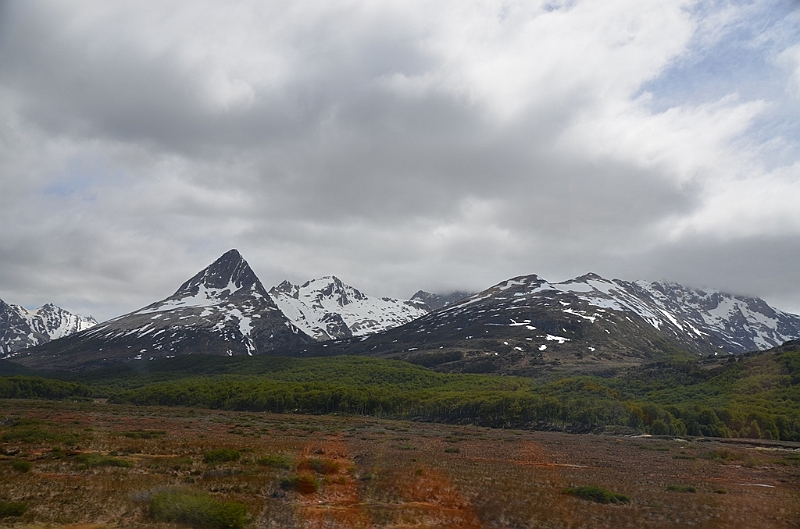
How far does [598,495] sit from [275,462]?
1969cm

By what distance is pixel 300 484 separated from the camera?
2919 cm

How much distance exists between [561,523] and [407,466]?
16.9m

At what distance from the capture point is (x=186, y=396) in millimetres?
158250

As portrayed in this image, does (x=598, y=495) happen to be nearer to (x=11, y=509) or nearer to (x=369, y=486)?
(x=369, y=486)

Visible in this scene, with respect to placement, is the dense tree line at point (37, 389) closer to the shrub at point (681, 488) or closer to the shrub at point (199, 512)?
the shrub at point (199, 512)

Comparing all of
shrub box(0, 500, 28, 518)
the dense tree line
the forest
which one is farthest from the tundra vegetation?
the dense tree line

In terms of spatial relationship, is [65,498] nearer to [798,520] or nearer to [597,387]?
[798,520]

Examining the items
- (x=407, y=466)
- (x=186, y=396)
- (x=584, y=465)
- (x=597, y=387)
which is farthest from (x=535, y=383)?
(x=407, y=466)

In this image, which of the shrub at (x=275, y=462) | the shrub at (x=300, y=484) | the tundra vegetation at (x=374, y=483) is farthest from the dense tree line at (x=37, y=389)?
the shrub at (x=300, y=484)

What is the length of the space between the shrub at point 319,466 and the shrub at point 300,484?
13.8 feet

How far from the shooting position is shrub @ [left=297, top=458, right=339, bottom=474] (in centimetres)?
3481

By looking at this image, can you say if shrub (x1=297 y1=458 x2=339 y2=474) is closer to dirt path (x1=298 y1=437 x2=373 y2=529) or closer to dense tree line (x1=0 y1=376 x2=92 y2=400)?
dirt path (x1=298 y1=437 x2=373 y2=529)

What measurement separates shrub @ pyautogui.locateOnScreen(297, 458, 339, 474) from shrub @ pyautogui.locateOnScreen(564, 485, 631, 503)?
1439cm

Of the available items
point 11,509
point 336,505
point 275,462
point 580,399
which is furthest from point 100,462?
point 580,399
